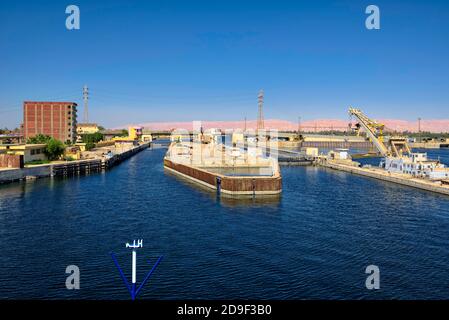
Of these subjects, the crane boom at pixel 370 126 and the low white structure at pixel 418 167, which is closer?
the low white structure at pixel 418 167

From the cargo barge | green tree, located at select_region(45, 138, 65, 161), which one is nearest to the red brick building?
green tree, located at select_region(45, 138, 65, 161)

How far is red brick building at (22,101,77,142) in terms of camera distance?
9750 centimetres

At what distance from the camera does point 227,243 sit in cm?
1914

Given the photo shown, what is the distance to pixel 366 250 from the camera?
60.6 feet

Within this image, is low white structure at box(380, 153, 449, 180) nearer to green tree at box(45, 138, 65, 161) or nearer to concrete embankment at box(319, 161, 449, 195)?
concrete embankment at box(319, 161, 449, 195)

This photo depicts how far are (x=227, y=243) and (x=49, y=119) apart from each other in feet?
298

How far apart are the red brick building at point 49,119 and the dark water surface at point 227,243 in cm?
6836

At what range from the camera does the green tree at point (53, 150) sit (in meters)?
52.6

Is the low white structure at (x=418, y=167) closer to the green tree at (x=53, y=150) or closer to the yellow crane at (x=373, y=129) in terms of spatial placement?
the yellow crane at (x=373, y=129)

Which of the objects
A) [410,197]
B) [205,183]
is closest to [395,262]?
[410,197]

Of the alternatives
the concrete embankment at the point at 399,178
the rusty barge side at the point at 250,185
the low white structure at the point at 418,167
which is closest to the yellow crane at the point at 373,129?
the concrete embankment at the point at 399,178

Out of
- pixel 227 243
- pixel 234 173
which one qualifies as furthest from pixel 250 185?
pixel 234 173

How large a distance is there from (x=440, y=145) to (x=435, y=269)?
136502 mm

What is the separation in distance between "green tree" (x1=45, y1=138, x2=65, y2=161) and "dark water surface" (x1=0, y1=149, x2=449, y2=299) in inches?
761
